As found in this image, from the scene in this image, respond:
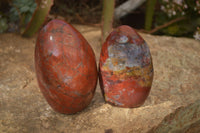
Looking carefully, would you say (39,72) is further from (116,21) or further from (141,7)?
(141,7)

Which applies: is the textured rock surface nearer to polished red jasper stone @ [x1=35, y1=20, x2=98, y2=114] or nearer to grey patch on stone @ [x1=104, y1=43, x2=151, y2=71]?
polished red jasper stone @ [x1=35, y1=20, x2=98, y2=114]

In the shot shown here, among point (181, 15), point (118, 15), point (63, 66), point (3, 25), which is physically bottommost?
point (3, 25)

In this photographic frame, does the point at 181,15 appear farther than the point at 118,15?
No

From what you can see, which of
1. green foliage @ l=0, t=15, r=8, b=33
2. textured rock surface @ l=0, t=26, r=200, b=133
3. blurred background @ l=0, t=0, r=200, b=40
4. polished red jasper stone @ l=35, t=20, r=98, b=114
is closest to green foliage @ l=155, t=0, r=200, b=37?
blurred background @ l=0, t=0, r=200, b=40

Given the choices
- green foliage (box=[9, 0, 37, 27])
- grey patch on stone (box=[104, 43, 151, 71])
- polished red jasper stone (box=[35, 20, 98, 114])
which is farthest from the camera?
green foliage (box=[9, 0, 37, 27])

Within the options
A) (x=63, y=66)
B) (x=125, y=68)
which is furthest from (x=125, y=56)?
(x=63, y=66)

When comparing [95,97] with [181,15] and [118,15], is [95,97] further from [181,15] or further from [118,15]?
[181,15]

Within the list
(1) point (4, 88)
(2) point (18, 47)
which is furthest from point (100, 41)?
(1) point (4, 88)
